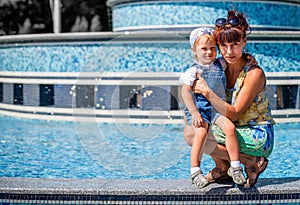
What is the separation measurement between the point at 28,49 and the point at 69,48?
1063 mm

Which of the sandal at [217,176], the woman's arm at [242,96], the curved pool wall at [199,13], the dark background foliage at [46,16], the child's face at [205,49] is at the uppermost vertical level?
the dark background foliage at [46,16]

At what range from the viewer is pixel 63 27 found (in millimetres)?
25125

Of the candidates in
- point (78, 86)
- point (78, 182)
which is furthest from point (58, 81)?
point (78, 182)

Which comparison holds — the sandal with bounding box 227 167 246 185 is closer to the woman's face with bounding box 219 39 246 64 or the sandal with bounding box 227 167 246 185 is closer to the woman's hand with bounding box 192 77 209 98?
the woman's hand with bounding box 192 77 209 98

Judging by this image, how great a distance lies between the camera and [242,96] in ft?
13.2

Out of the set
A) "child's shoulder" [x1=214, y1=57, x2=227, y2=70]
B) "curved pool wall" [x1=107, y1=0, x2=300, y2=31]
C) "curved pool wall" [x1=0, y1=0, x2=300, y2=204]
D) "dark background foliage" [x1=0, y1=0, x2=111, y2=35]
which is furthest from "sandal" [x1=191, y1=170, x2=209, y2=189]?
"dark background foliage" [x1=0, y1=0, x2=111, y2=35]

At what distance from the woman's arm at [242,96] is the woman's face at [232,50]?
5.7 inches

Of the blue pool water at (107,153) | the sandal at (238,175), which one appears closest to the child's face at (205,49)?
the sandal at (238,175)

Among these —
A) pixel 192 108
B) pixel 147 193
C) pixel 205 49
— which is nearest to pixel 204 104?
pixel 192 108

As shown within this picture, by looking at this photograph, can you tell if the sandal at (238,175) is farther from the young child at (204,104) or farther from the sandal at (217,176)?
the sandal at (217,176)

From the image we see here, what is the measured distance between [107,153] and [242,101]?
3.64 m

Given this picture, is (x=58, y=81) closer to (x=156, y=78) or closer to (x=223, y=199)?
(x=156, y=78)

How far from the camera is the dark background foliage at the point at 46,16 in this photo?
23.3 m

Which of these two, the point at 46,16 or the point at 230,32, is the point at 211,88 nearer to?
the point at 230,32
